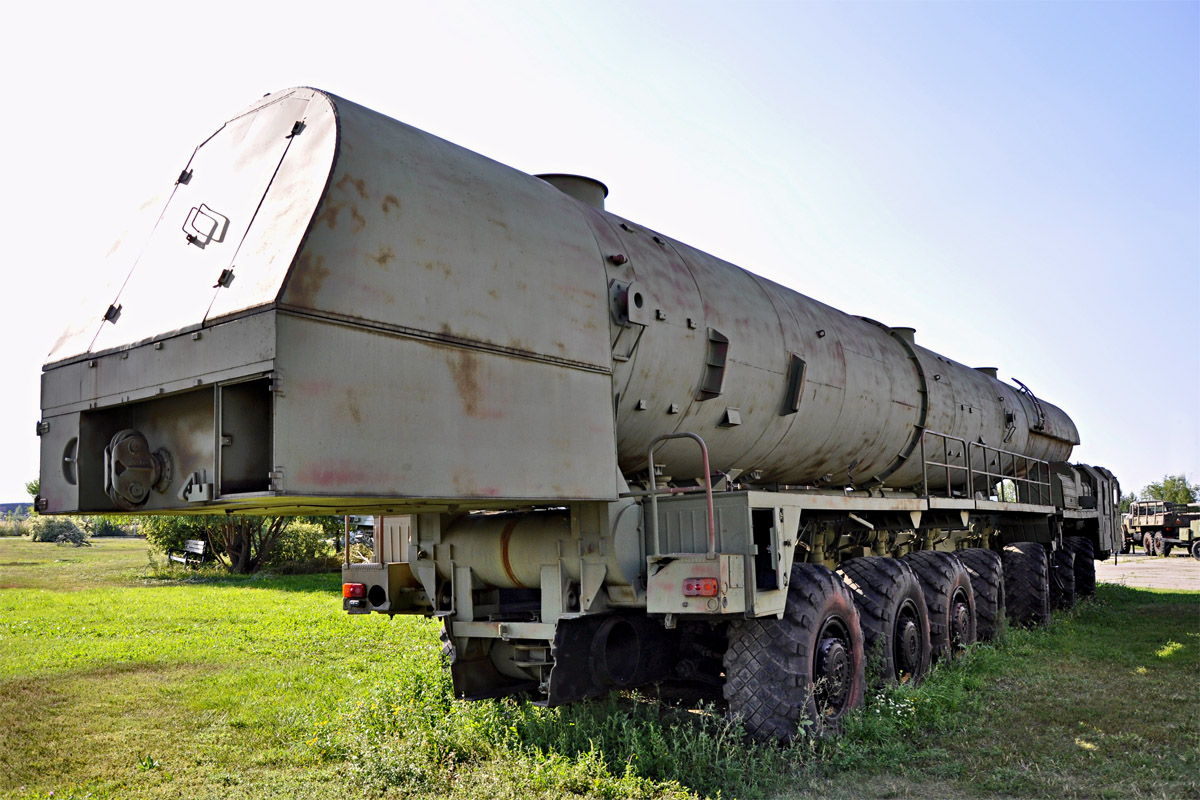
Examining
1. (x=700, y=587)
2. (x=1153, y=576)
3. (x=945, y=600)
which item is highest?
(x=700, y=587)

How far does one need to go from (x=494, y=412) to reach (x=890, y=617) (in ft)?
14.5

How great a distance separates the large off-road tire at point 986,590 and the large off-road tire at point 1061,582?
475 centimetres

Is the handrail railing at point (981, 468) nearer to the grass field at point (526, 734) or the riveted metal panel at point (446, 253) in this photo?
the grass field at point (526, 734)

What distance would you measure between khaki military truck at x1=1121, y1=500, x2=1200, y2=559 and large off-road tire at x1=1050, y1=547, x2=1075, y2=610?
2782 centimetres

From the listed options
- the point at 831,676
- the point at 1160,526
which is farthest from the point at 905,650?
the point at 1160,526

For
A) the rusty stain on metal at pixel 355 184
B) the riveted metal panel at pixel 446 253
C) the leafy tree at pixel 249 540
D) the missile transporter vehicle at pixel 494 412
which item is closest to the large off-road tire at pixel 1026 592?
the missile transporter vehicle at pixel 494 412

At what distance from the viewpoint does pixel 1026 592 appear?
502 inches

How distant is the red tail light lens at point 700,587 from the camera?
5531 mm

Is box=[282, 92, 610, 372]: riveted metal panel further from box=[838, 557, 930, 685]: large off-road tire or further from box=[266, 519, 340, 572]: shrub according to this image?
box=[266, 519, 340, 572]: shrub

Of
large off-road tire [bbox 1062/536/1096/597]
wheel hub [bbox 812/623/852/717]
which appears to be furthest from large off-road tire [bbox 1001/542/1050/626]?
wheel hub [bbox 812/623/852/717]

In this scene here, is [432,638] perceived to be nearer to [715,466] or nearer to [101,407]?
[715,466]

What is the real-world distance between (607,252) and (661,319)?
2.00 ft

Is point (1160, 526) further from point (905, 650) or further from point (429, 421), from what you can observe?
point (429, 421)

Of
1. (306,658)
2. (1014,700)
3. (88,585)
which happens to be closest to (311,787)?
(306,658)
